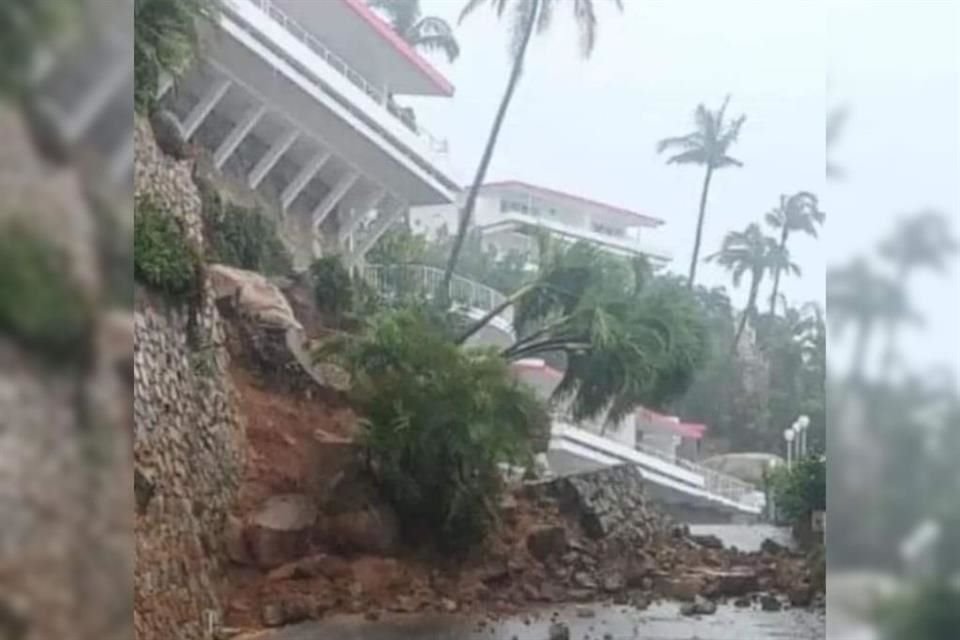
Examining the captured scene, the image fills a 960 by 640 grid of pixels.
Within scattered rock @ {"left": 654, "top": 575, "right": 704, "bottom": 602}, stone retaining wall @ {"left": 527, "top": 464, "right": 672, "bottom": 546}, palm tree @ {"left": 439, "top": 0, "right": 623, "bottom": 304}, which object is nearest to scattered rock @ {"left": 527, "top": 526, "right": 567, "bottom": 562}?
stone retaining wall @ {"left": 527, "top": 464, "right": 672, "bottom": 546}

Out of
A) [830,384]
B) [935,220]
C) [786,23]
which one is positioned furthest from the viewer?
[786,23]

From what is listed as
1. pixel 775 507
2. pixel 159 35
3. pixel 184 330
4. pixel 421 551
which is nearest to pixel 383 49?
pixel 159 35

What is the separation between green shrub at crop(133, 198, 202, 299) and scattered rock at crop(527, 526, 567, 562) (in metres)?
0.74

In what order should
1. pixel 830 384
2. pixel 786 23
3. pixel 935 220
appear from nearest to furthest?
pixel 935 220 → pixel 830 384 → pixel 786 23

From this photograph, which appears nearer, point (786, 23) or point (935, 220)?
point (935, 220)

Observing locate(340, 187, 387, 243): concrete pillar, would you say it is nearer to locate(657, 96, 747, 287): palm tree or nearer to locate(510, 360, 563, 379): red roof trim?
locate(510, 360, 563, 379): red roof trim

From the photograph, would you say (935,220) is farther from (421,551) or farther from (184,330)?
(184,330)

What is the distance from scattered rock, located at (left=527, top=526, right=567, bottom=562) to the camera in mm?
2365

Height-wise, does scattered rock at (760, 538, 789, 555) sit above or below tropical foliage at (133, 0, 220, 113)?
below

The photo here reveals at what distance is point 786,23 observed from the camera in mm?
2297

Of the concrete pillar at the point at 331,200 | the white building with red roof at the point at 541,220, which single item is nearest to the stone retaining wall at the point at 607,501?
the white building with red roof at the point at 541,220

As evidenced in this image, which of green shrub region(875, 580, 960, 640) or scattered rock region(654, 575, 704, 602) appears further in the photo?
scattered rock region(654, 575, 704, 602)

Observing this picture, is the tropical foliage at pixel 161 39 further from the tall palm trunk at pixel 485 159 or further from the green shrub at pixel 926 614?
the green shrub at pixel 926 614

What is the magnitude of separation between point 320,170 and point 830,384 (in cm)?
95
